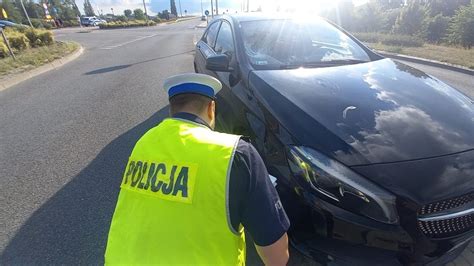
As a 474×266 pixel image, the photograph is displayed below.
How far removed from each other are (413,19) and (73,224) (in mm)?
26329

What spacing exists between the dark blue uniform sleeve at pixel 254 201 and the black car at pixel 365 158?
0.65 meters

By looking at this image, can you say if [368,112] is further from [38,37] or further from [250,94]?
A: [38,37]

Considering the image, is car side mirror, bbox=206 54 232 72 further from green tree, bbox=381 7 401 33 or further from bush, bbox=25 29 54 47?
green tree, bbox=381 7 401 33

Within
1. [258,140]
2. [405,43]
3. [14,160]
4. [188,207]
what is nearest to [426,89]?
[258,140]

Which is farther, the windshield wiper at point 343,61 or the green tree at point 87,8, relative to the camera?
the green tree at point 87,8

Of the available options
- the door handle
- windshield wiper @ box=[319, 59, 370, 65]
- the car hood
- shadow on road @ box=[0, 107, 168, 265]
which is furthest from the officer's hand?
windshield wiper @ box=[319, 59, 370, 65]

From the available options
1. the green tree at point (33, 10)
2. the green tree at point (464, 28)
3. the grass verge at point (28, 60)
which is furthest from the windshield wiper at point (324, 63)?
the green tree at point (33, 10)

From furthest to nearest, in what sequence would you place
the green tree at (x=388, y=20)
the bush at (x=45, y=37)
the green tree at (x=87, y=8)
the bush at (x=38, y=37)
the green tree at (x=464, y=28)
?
the green tree at (x=87, y=8) → the green tree at (x=388, y=20) → the green tree at (x=464, y=28) → the bush at (x=45, y=37) → the bush at (x=38, y=37)

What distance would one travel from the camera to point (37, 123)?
484cm

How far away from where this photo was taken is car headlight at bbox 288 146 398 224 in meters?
1.53

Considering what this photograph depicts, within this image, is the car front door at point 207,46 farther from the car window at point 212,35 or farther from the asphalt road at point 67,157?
the asphalt road at point 67,157

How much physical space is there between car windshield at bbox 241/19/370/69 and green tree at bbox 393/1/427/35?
23.0 meters

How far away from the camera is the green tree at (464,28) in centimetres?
1730

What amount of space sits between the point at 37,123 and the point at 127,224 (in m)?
4.76
